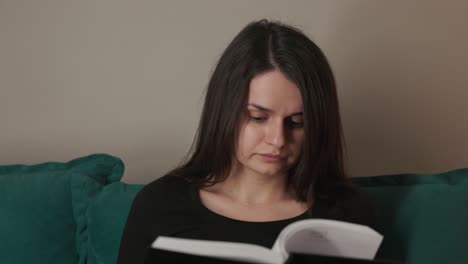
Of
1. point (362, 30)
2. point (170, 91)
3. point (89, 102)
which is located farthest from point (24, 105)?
point (362, 30)

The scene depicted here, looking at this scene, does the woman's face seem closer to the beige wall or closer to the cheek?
the cheek

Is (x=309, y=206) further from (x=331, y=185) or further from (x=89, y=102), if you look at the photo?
(x=89, y=102)

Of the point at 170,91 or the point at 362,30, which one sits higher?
the point at 362,30

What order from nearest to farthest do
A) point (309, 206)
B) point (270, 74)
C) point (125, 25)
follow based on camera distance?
1. point (270, 74)
2. point (309, 206)
3. point (125, 25)

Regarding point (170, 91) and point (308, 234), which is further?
point (170, 91)

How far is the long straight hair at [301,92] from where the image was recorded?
1.03 meters

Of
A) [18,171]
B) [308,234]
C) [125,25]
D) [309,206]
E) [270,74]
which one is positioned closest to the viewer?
[308,234]

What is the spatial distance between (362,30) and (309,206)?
62 centimetres

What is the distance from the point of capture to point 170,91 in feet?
5.00

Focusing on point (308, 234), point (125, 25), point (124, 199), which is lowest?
point (124, 199)

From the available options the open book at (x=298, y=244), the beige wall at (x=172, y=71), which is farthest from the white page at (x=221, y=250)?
the beige wall at (x=172, y=71)

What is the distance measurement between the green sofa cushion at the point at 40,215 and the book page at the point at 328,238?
2.14 feet

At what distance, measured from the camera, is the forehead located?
101cm

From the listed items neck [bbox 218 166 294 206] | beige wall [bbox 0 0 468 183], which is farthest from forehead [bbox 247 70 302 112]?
beige wall [bbox 0 0 468 183]
